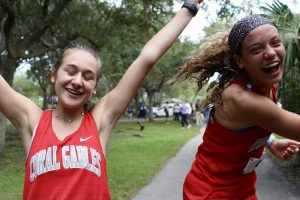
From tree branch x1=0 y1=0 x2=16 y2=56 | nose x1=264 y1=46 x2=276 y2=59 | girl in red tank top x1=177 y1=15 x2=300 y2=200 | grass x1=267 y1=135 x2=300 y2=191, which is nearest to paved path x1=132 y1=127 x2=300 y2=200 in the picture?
grass x1=267 y1=135 x2=300 y2=191

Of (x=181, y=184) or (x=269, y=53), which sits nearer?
(x=269, y=53)

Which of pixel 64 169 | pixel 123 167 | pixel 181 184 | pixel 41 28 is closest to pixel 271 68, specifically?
pixel 64 169

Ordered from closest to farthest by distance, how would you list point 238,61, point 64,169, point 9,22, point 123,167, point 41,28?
point 64,169
point 238,61
point 123,167
point 9,22
point 41,28

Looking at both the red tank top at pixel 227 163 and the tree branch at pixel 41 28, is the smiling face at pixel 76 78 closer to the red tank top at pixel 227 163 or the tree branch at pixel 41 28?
the red tank top at pixel 227 163

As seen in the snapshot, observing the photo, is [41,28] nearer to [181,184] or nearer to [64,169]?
[181,184]

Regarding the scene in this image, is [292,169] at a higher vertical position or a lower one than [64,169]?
lower

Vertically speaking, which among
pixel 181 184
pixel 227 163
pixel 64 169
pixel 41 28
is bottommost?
pixel 181 184

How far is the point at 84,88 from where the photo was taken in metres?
2.21

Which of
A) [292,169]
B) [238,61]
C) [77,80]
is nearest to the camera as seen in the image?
[77,80]

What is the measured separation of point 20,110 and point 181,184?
6179mm

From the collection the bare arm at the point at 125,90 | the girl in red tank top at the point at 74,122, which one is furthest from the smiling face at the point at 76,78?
the bare arm at the point at 125,90

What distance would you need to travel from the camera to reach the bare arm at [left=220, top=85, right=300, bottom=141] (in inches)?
88.9

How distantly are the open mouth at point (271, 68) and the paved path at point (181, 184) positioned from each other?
4831 millimetres

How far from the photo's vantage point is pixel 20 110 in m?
2.25
